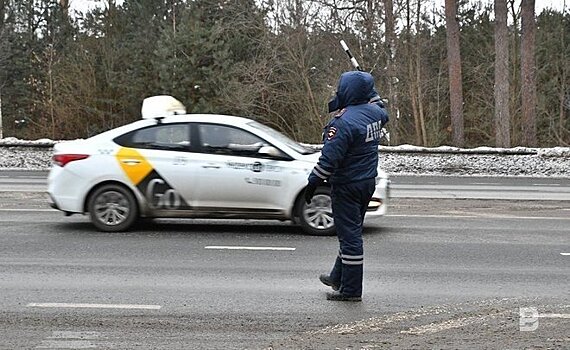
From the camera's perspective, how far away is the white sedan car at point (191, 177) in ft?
34.7

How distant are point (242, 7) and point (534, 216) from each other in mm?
23755

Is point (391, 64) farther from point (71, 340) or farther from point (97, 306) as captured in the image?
point (71, 340)

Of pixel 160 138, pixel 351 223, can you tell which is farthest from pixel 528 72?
pixel 351 223

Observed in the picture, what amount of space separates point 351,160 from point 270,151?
Answer: 3.79 meters

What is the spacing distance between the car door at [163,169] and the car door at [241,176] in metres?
0.17

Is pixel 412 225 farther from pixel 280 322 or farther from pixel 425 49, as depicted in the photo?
pixel 425 49

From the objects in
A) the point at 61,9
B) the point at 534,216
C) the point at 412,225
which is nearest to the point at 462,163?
the point at 534,216

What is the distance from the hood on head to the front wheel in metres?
3.72

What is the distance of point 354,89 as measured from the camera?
273 inches

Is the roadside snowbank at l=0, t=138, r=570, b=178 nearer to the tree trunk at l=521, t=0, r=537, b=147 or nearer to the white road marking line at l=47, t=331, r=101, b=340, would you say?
the tree trunk at l=521, t=0, r=537, b=147

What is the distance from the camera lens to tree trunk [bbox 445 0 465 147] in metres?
29.3

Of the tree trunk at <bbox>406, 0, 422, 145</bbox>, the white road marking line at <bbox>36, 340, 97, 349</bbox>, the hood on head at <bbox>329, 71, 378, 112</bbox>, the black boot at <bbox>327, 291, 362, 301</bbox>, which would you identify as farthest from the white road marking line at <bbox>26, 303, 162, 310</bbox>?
the tree trunk at <bbox>406, 0, 422, 145</bbox>

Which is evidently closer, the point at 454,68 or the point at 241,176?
the point at 241,176

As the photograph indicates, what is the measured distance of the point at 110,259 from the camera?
907cm
